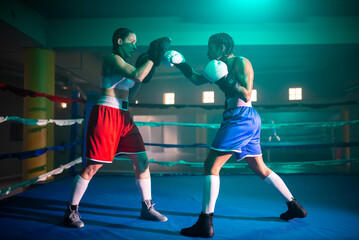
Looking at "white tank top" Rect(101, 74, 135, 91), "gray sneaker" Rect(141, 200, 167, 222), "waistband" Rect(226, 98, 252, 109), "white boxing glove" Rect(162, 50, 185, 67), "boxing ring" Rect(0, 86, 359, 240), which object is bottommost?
"boxing ring" Rect(0, 86, 359, 240)

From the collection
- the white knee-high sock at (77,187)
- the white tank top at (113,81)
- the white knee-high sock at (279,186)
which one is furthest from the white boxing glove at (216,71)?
the white knee-high sock at (77,187)

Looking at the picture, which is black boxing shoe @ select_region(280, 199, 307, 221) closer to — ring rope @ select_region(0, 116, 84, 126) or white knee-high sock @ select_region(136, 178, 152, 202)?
white knee-high sock @ select_region(136, 178, 152, 202)

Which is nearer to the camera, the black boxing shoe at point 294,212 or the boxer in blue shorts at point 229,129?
the boxer in blue shorts at point 229,129

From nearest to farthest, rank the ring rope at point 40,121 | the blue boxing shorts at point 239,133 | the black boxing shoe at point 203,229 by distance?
the black boxing shoe at point 203,229 < the blue boxing shorts at point 239,133 < the ring rope at point 40,121

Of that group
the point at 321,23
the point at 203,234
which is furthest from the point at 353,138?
the point at 203,234

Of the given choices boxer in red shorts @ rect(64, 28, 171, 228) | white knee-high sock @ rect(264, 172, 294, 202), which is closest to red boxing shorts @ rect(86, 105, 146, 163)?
boxer in red shorts @ rect(64, 28, 171, 228)

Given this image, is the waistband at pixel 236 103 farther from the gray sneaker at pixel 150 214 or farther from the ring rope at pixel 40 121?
the ring rope at pixel 40 121

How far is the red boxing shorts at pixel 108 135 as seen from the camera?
1428 mm

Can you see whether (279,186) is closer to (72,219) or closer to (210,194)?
(210,194)

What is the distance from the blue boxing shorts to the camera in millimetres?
1379

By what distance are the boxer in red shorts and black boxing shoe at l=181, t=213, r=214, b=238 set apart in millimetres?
271

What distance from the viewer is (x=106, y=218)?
156 centimetres

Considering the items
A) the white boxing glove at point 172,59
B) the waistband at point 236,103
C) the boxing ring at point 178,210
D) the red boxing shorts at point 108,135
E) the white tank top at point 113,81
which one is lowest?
the boxing ring at point 178,210

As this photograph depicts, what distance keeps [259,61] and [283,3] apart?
14.2 ft
